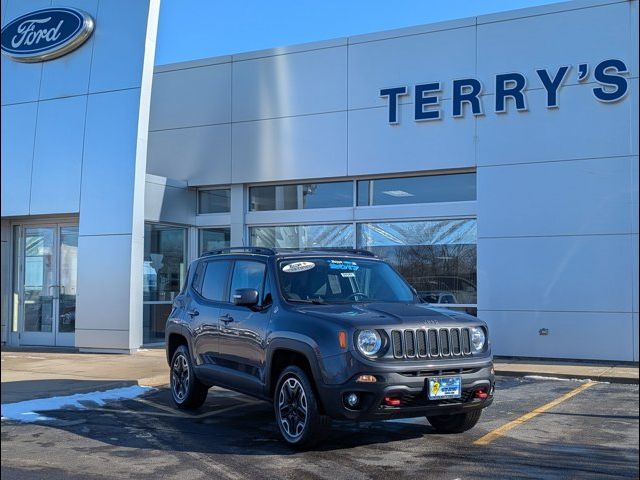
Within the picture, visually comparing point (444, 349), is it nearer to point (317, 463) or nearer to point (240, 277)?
point (317, 463)

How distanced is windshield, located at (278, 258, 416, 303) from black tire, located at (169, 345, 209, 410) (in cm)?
218

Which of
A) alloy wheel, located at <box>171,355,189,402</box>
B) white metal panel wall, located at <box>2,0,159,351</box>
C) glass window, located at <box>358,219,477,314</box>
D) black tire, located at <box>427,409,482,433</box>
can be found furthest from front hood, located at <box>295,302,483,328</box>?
white metal panel wall, located at <box>2,0,159,351</box>

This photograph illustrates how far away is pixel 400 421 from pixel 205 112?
10.9 metres

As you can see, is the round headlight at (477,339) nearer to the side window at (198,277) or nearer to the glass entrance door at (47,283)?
the side window at (198,277)

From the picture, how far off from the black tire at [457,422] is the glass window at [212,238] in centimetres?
1039

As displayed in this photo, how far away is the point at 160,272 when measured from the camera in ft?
52.6

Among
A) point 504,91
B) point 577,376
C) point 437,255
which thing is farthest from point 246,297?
point 504,91

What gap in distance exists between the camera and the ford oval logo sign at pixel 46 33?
14984 mm

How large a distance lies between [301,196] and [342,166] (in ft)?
4.46

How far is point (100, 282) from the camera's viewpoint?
47.0ft

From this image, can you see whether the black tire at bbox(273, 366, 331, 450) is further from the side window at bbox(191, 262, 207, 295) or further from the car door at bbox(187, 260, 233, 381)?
the side window at bbox(191, 262, 207, 295)

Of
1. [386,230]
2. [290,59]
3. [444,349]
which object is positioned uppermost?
[290,59]

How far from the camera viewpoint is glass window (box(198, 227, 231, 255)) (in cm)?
1686

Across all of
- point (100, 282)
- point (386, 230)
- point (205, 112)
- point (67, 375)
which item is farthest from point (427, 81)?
point (67, 375)
